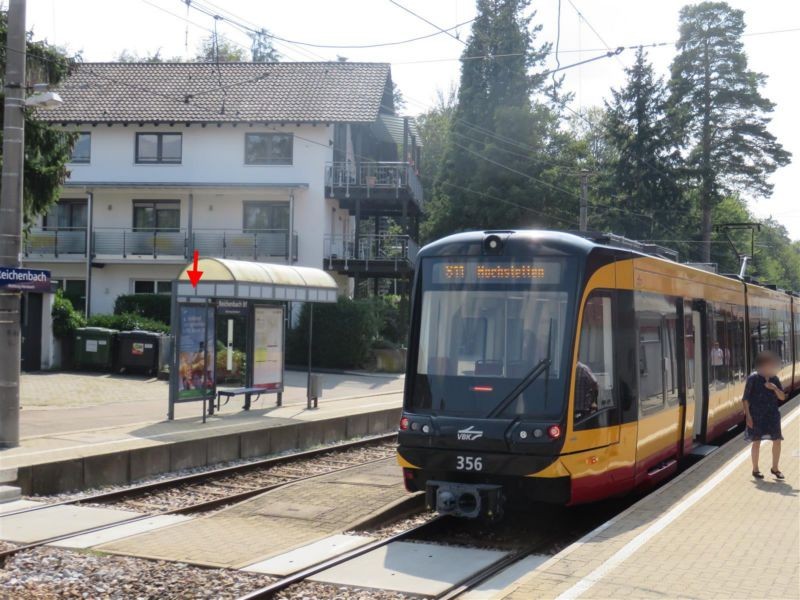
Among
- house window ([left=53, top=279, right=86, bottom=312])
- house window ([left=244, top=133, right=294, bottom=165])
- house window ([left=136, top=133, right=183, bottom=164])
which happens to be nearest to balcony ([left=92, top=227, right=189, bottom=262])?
house window ([left=53, top=279, right=86, bottom=312])

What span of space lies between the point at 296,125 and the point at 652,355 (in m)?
29.4

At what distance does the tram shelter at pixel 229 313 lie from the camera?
1756cm

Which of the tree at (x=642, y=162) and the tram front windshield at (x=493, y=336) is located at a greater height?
the tree at (x=642, y=162)

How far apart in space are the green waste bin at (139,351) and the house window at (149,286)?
464 inches

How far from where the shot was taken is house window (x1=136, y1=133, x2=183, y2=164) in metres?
40.2

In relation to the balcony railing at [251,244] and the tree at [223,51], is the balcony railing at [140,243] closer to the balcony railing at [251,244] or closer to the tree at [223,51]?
the balcony railing at [251,244]

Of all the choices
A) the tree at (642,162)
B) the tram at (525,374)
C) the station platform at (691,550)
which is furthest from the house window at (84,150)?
the station platform at (691,550)

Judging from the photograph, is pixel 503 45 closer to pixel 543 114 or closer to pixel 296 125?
pixel 543 114

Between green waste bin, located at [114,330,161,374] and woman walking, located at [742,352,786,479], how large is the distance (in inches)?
762

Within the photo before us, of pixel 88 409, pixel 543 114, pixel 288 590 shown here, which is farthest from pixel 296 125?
pixel 288 590

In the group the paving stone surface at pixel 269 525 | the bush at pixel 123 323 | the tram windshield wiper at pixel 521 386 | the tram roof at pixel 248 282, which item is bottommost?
the paving stone surface at pixel 269 525

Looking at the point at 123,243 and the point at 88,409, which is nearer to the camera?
the point at 88,409

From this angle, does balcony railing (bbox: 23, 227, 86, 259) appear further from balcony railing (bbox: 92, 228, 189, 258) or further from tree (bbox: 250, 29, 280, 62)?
tree (bbox: 250, 29, 280, 62)

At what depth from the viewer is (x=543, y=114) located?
47.9 m
